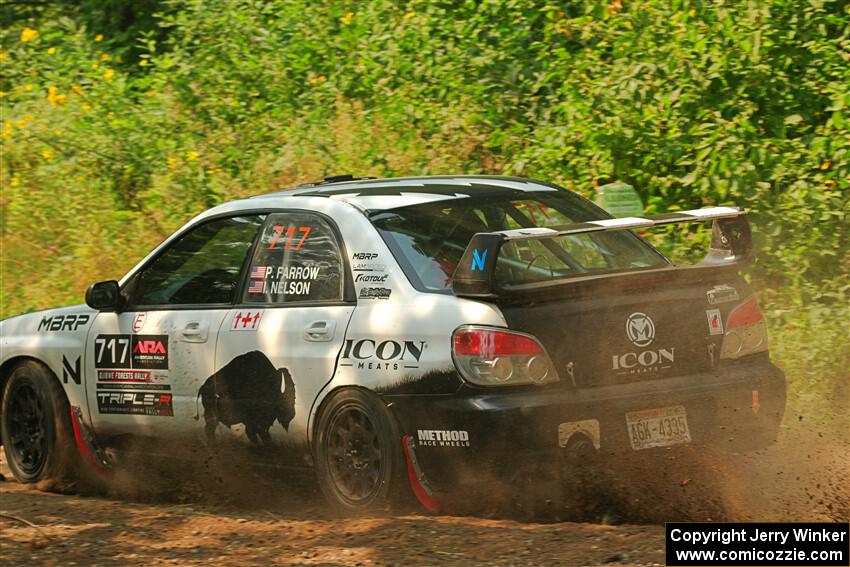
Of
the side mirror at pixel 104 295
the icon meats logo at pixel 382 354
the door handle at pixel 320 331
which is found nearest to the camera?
the icon meats logo at pixel 382 354

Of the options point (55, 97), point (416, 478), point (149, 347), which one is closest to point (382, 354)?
point (416, 478)

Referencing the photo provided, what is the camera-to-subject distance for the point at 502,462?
5539mm

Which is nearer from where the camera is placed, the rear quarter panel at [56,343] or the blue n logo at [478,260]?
the blue n logo at [478,260]

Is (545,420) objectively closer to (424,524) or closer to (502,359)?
(502,359)

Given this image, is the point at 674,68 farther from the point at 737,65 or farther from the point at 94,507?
the point at 94,507

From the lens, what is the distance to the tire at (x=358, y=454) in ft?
19.1

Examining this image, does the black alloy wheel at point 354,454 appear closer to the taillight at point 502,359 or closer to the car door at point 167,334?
the taillight at point 502,359

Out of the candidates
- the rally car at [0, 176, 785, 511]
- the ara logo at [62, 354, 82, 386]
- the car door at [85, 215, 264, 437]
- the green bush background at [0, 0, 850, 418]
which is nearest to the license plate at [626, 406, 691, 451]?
the rally car at [0, 176, 785, 511]

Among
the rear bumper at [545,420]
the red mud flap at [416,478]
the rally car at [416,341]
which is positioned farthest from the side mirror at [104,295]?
the red mud flap at [416,478]

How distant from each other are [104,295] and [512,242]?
7.84 feet

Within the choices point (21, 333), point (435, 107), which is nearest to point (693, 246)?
point (435, 107)

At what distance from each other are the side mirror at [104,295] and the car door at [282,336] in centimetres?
93

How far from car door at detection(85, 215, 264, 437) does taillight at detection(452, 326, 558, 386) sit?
5.59 feet

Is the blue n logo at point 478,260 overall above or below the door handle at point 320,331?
above
